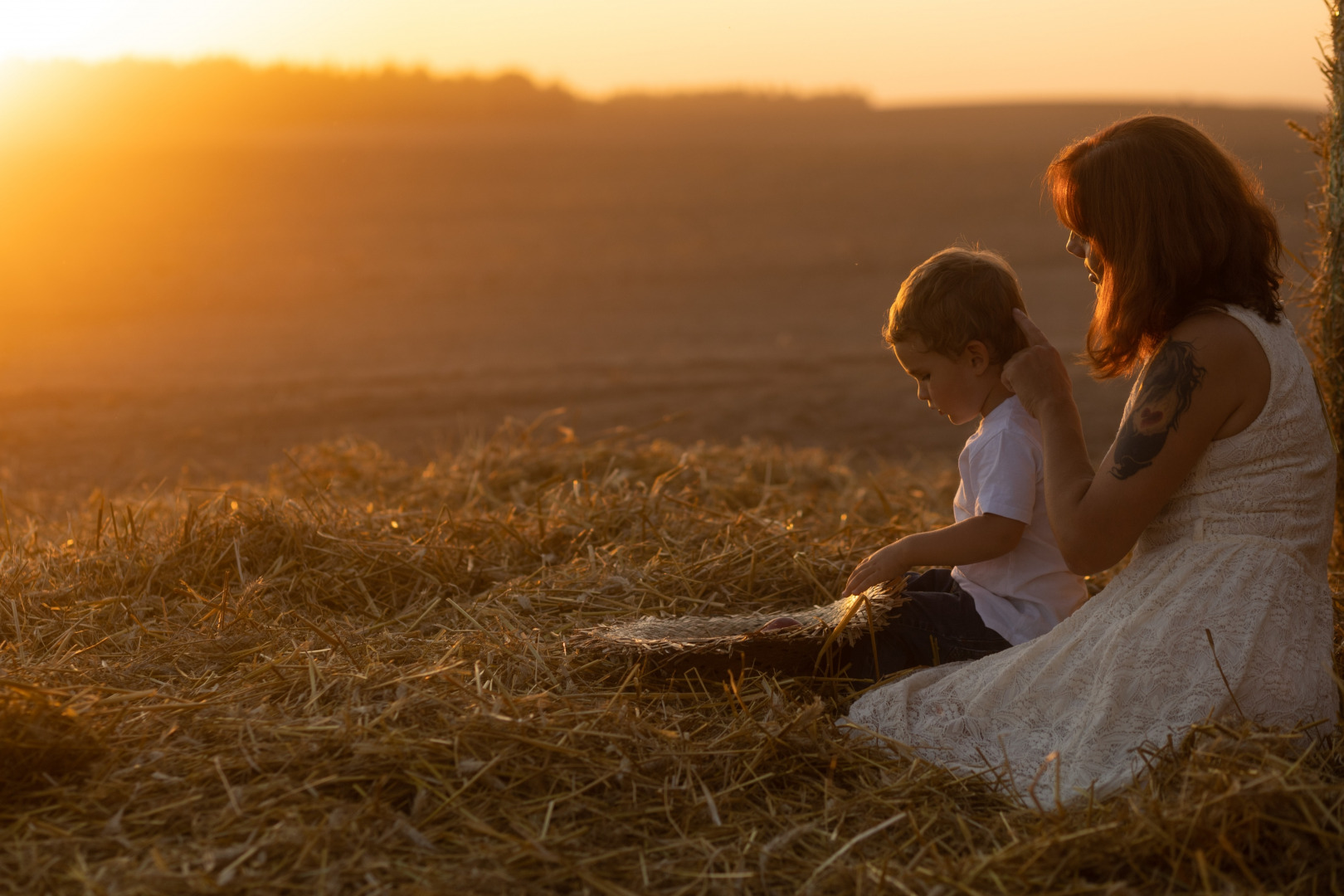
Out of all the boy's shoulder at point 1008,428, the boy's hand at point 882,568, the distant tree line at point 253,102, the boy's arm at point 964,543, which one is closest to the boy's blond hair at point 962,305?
the boy's shoulder at point 1008,428

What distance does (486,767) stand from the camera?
244 centimetres

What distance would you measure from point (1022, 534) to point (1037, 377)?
48cm

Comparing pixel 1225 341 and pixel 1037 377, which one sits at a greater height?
pixel 1225 341

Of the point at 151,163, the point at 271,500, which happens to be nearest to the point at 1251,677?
the point at 271,500

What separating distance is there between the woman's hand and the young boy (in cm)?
19

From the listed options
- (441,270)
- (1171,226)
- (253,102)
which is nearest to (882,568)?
(1171,226)

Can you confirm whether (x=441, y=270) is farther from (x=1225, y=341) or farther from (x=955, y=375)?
Answer: (x=1225, y=341)

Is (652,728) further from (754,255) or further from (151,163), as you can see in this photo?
(151,163)

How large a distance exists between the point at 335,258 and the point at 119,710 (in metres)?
15.2

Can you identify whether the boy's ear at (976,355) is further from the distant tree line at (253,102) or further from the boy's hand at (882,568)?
the distant tree line at (253,102)

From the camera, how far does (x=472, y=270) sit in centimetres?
1658

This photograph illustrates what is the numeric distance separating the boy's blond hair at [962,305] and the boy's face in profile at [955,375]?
0.02m

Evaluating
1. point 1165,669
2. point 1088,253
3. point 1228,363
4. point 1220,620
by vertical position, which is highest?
point 1088,253

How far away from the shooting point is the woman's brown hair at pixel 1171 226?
2.48 metres
